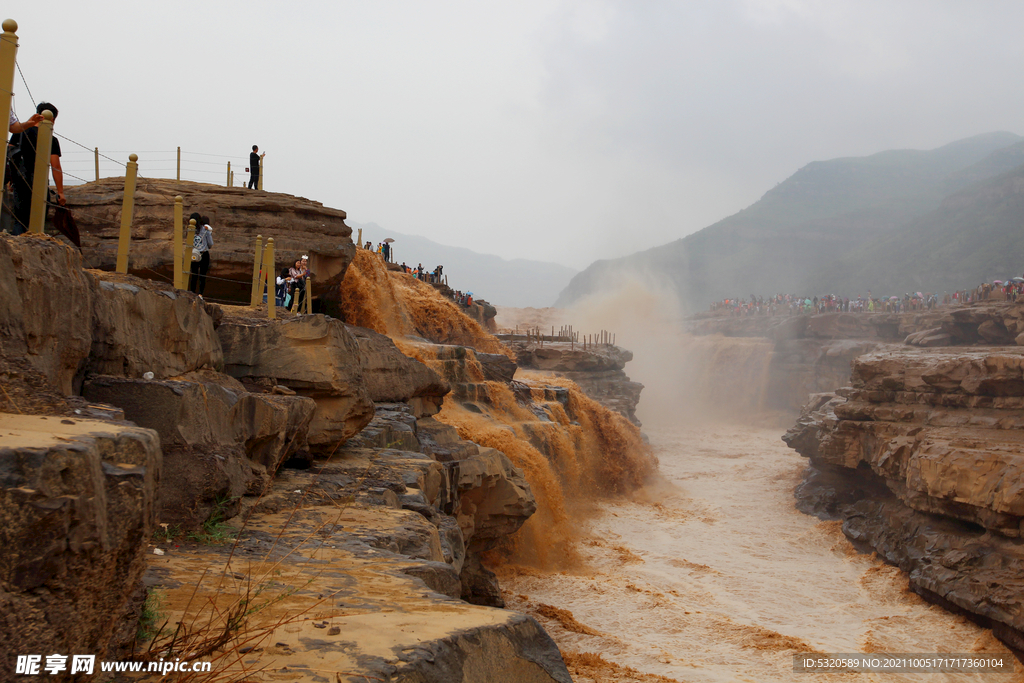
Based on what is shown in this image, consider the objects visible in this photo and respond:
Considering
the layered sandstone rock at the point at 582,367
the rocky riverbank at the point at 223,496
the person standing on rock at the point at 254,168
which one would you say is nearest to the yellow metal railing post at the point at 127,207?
the rocky riverbank at the point at 223,496

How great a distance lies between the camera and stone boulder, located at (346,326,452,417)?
1068 cm

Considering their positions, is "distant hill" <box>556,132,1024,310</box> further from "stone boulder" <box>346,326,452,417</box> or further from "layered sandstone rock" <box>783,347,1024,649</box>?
"stone boulder" <box>346,326,452,417</box>

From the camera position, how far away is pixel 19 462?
2.07 meters

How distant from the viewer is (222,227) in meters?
13.6

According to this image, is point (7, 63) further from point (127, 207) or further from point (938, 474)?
point (938, 474)

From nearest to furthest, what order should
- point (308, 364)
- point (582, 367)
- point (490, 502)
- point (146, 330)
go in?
point (146, 330)
point (308, 364)
point (490, 502)
point (582, 367)

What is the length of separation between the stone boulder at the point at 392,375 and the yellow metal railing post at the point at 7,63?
6444 millimetres

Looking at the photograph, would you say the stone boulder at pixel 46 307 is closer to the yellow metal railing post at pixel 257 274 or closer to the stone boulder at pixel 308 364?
the stone boulder at pixel 308 364

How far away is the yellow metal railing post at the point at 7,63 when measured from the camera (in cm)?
379

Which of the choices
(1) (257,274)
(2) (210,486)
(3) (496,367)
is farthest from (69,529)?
(3) (496,367)

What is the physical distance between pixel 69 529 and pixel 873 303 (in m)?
45.5

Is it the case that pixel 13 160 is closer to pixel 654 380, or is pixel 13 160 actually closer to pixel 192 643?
pixel 192 643

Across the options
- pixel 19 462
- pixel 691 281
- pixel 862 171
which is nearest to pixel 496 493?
pixel 19 462

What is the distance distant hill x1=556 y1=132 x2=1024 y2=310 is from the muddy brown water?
58.7 metres
